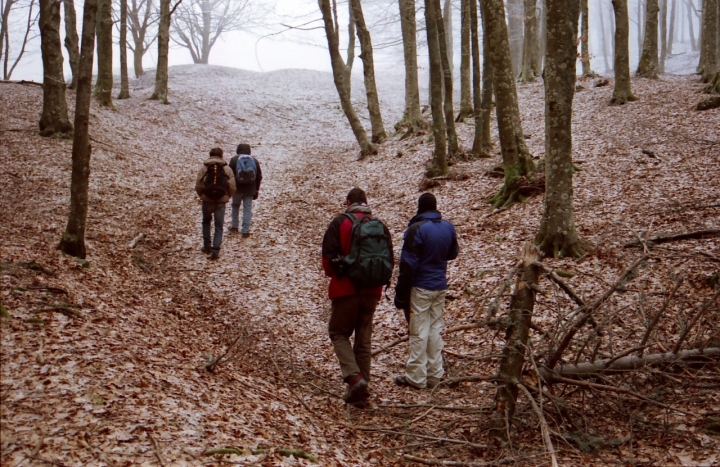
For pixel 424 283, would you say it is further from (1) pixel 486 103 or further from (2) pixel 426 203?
(1) pixel 486 103

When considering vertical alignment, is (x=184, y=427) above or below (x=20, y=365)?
below

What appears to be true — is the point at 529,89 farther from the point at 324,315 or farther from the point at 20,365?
the point at 20,365

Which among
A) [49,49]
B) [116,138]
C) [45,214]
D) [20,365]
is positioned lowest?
[20,365]

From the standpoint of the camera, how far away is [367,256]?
18.7 ft

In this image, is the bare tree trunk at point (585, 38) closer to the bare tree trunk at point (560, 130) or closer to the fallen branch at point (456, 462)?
the bare tree trunk at point (560, 130)

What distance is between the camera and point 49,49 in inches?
561

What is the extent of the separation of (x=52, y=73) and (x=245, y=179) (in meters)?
7.51

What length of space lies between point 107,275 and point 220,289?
6.08ft

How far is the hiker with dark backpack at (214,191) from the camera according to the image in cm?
1008

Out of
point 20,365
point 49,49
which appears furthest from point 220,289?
point 49,49

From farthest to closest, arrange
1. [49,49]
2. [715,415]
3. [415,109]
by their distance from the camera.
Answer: [415,109], [49,49], [715,415]

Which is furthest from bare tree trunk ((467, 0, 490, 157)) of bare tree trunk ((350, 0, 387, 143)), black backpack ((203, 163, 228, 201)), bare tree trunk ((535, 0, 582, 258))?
black backpack ((203, 163, 228, 201))

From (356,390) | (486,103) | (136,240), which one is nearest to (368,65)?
(486,103)

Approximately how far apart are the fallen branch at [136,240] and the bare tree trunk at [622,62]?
13.9 meters
